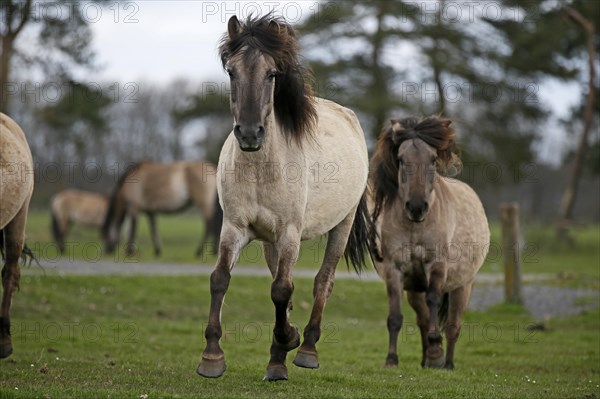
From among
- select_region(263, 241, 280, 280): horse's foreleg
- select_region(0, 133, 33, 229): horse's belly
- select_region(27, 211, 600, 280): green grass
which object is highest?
select_region(0, 133, 33, 229): horse's belly

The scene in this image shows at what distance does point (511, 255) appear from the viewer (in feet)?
52.5

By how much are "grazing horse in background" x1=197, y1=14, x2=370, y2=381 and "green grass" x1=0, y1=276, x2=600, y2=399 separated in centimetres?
52

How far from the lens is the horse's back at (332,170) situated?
721 cm

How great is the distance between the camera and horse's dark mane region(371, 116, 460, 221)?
374 inches

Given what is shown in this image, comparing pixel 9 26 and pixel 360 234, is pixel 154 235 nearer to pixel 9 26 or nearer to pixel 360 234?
pixel 9 26

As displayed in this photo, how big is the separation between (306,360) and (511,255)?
9.72m

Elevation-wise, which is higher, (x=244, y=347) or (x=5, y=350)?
(x=5, y=350)

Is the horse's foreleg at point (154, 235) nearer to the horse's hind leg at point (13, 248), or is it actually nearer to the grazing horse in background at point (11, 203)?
the grazing horse in background at point (11, 203)

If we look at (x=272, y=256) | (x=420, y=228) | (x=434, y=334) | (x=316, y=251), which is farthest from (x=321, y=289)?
(x=316, y=251)

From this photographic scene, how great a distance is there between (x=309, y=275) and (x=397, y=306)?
9.64 m

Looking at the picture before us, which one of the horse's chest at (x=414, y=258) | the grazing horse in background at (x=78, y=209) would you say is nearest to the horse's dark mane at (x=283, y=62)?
the horse's chest at (x=414, y=258)

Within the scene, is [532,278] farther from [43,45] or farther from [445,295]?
[43,45]

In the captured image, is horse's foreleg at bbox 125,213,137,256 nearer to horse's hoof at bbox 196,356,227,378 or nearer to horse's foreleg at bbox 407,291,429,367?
horse's foreleg at bbox 407,291,429,367

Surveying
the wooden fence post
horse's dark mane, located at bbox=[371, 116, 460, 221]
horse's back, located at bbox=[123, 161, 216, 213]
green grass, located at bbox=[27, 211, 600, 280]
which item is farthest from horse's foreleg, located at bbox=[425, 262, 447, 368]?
horse's back, located at bbox=[123, 161, 216, 213]
